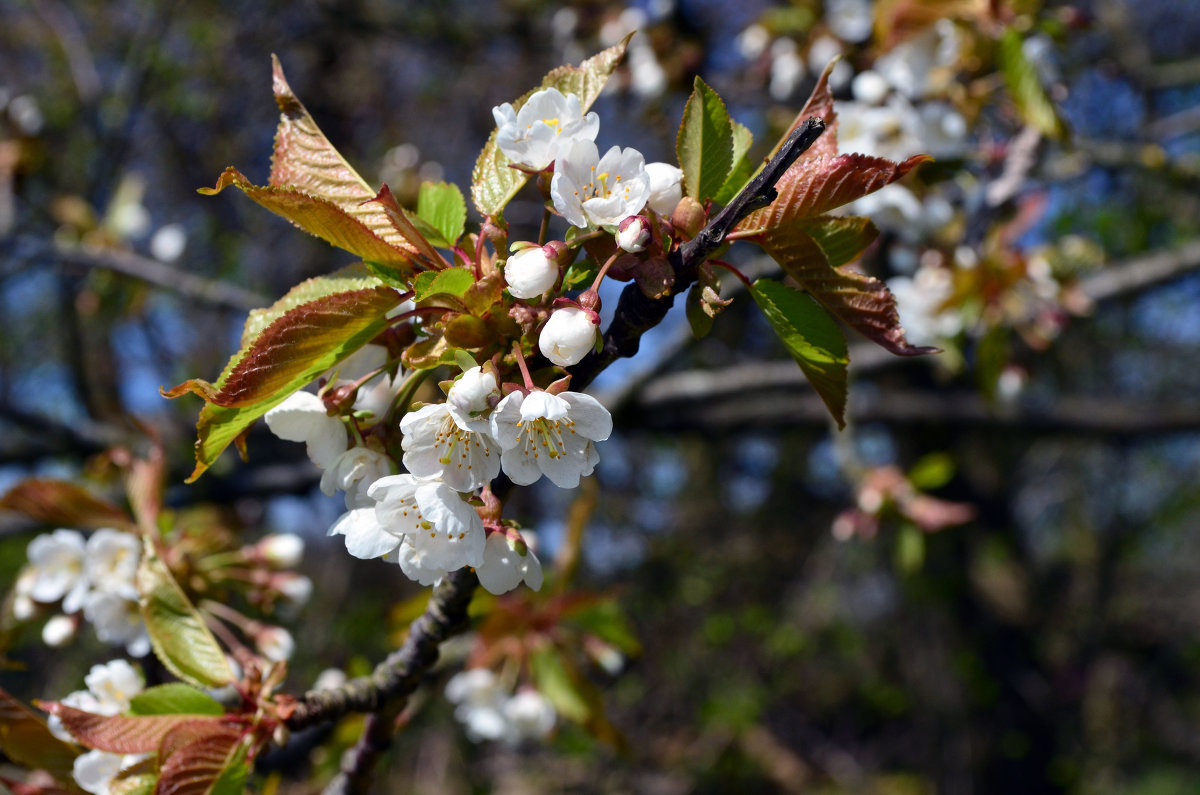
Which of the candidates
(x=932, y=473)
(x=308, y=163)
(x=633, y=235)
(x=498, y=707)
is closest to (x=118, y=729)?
(x=308, y=163)

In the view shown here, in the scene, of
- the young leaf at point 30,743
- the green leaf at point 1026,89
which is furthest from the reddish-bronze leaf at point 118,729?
the green leaf at point 1026,89

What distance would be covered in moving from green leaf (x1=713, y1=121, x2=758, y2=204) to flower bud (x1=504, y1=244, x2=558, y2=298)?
18 centimetres

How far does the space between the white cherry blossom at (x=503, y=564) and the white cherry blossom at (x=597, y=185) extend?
0.90ft

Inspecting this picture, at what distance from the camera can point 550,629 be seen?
1687mm

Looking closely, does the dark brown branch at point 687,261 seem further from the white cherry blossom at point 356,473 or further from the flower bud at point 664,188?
the white cherry blossom at point 356,473

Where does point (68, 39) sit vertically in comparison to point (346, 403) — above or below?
above

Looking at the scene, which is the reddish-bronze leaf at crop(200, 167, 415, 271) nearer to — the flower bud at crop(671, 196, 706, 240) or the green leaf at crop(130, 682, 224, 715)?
the flower bud at crop(671, 196, 706, 240)

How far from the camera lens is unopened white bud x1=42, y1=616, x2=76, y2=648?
1.15 metres

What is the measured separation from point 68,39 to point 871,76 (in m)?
3.56

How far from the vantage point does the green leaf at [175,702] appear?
0.78 m

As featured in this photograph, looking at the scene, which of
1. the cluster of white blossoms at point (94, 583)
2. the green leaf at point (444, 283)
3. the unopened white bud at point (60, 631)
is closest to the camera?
the green leaf at point (444, 283)

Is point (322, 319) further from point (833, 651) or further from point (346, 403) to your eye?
point (833, 651)

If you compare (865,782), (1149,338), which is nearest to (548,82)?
(865,782)

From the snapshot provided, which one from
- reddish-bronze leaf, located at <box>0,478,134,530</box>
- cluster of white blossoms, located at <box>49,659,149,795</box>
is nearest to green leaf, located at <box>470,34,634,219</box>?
cluster of white blossoms, located at <box>49,659,149,795</box>
